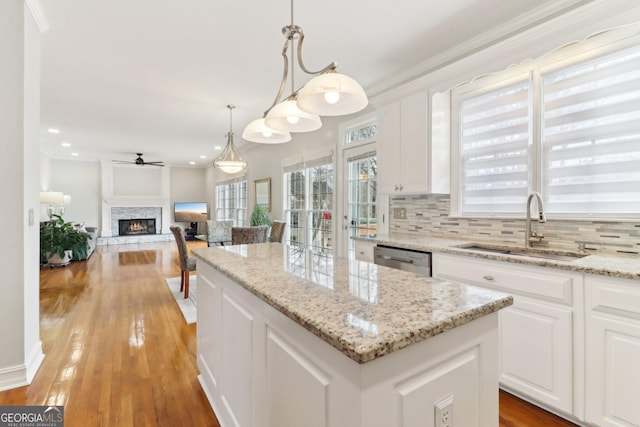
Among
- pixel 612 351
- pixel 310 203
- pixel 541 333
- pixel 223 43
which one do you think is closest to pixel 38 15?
pixel 223 43

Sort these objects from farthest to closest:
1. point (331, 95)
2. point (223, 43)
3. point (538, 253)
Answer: point (223, 43)
point (538, 253)
point (331, 95)

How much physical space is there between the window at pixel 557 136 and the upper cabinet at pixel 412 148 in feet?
0.68

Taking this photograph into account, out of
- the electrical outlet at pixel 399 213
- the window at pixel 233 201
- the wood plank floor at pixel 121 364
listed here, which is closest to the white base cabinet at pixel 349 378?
the wood plank floor at pixel 121 364

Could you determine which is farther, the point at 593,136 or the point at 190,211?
the point at 190,211

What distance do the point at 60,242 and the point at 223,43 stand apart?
18.0 feet

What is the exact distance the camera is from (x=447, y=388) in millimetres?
838

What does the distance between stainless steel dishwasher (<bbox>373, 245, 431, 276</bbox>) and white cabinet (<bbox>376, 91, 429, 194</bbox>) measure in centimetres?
60

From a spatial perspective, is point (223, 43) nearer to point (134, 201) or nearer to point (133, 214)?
point (134, 201)

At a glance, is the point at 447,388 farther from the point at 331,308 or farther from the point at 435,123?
the point at 435,123

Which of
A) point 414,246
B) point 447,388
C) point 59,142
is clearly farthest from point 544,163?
point 59,142

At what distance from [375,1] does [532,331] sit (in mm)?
2301

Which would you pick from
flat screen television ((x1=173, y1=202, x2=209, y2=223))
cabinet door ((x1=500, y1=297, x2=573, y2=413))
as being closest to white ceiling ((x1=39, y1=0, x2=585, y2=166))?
cabinet door ((x1=500, y1=297, x2=573, y2=413))

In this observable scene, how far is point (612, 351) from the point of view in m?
1.45

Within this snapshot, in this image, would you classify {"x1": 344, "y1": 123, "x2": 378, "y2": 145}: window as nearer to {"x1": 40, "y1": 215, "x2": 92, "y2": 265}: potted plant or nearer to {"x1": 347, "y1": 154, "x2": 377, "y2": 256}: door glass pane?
{"x1": 347, "y1": 154, "x2": 377, "y2": 256}: door glass pane
